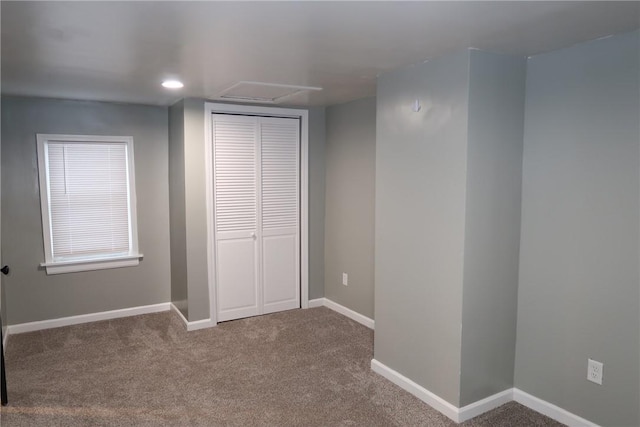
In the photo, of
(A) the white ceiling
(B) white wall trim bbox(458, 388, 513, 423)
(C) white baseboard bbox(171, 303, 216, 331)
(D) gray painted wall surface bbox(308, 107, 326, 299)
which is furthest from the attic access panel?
(B) white wall trim bbox(458, 388, 513, 423)

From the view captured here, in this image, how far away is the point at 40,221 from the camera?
4.18 meters

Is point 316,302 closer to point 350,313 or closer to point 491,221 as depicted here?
point 350,313

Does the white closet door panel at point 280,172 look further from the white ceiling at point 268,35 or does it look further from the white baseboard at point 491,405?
the white baseboard at point 491,405

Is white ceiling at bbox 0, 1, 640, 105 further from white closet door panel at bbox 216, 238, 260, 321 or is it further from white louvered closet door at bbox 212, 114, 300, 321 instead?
white closet door panel at bbox 216, 238, 260, 321

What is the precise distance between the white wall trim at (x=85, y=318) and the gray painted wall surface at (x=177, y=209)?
0.75ft

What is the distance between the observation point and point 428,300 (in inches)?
112

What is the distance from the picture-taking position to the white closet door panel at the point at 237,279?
14.5 feet

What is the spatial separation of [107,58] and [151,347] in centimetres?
236

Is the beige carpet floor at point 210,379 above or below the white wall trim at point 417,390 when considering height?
below

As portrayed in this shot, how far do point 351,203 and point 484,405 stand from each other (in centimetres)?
221

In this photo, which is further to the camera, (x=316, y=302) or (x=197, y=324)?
(x=316, y=302)

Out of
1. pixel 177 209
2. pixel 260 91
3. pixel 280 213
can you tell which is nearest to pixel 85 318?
pixel 177 209

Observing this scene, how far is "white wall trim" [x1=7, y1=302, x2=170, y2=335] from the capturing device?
13.6ft

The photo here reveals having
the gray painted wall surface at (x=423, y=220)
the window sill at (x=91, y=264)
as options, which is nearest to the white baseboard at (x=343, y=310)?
the gray painted wall surface at (x=423, y=220)
